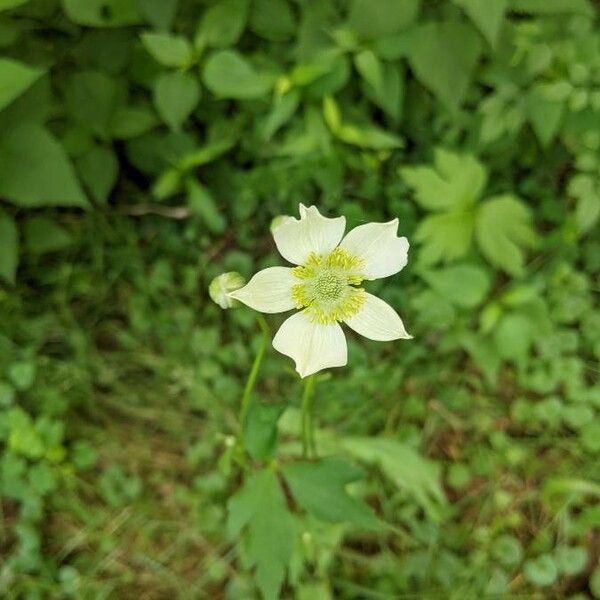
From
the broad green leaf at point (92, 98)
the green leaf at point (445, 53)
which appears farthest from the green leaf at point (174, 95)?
the green leaf at point (445, 53)

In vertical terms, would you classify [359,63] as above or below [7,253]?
above

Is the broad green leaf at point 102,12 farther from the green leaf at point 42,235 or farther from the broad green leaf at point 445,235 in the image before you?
the broad green leaf at point 445,235

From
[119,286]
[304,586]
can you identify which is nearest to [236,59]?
[119,286]

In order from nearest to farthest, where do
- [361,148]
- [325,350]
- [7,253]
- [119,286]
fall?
[325,350]
[7,253]
[361,148]
[119,286]

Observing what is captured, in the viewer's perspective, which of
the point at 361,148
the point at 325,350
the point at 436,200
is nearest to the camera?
the point at 325,350

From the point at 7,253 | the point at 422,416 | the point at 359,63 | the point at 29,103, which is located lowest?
the point at 422,416

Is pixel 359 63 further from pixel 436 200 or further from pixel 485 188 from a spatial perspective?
pixel 485 188

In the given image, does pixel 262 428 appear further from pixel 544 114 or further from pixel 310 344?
pixel 544 114

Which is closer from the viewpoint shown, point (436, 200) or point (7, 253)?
point (7, 253)
